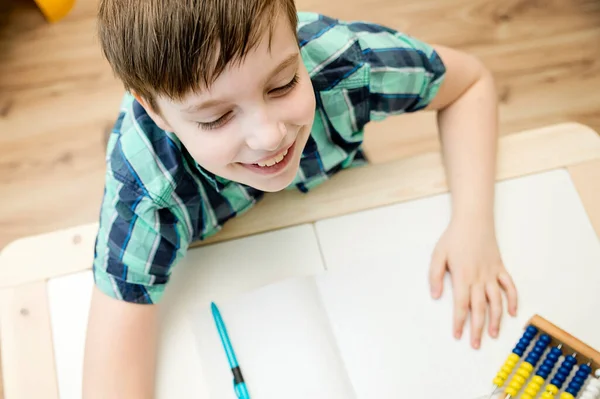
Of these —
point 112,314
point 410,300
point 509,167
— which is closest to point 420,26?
point 509,167

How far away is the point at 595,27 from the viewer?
4.02ft

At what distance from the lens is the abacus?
660mm

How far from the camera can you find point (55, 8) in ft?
4.26

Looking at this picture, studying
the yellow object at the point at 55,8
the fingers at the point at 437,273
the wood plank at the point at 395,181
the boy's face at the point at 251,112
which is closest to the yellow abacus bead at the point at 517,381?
the fingers at the point at 437,273

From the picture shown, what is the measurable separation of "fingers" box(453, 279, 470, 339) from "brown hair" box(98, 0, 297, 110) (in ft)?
1.23

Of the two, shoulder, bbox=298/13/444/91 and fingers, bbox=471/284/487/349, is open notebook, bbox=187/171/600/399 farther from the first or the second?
shoulder, bbox=298/13/444/91

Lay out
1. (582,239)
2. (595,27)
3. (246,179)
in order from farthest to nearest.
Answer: (595,27) < (582,239) < (246,179)

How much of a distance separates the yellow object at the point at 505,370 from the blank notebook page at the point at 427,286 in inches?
0.4

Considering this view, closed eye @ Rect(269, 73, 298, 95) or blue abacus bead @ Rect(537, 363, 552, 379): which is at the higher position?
closed eye @ Rect(269, 73, 298, 95)

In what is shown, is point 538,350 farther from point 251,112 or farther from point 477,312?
point 251,112

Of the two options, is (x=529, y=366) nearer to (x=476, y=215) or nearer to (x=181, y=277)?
(x=476, y=215)

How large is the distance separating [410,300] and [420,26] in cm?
71

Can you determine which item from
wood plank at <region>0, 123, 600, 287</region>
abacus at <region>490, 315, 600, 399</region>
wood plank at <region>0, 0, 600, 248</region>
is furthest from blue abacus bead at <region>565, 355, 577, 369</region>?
wood plank at <region>0, 0, 600, 248</region>

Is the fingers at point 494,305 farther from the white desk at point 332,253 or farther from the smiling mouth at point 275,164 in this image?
the smiling mouth at point 275,164
